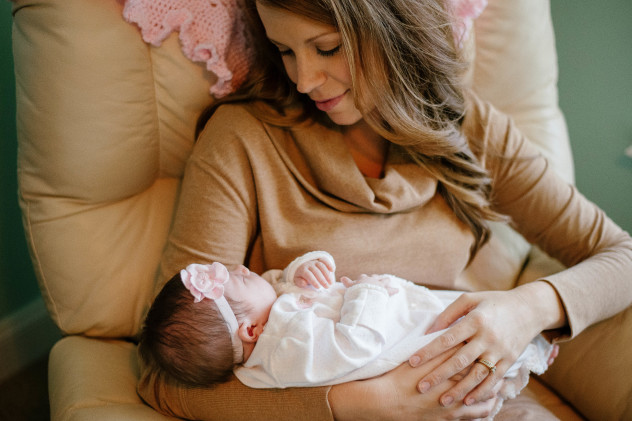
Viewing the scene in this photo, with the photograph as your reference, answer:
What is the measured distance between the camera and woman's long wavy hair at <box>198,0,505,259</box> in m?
1.06

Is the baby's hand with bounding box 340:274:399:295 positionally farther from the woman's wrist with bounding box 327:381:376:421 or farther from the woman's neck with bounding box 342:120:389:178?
the woman's neck with bounding box 342:120:389:178

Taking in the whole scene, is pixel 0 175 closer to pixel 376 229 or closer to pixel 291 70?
pixel 291 70

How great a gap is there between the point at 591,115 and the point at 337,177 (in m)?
1.23

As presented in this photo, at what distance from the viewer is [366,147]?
1360mm

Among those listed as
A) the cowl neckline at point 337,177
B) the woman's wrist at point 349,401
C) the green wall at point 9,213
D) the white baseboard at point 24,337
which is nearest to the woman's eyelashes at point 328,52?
the cowl neckline at point 337,177

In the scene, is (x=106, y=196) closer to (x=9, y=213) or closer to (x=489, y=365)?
(x=9, y=213)

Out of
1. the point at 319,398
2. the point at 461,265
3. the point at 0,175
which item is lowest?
the point at 0,175

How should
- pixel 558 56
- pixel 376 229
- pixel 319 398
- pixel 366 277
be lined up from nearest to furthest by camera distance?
pixel 319 398
pixel 366 277
pixel 376 229
pixel 558 56

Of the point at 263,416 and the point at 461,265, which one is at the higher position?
the point at 461,265

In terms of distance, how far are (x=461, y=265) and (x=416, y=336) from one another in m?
0.34

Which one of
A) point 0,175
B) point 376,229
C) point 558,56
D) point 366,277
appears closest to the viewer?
point 366,277

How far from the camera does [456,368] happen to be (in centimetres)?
106

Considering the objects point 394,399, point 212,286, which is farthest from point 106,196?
point 394,399

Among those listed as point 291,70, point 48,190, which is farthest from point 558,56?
point 48,190
